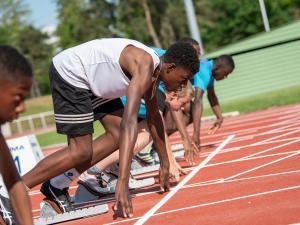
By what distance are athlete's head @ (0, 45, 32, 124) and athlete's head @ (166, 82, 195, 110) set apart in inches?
166

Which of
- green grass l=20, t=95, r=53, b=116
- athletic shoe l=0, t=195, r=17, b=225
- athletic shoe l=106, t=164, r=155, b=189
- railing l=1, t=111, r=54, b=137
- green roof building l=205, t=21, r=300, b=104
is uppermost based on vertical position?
athletic shoe l=0, t=195, r=17, b=225

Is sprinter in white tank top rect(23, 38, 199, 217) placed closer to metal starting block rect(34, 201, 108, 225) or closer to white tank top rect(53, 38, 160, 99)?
white tank top rect(53, 38, 160, 99)

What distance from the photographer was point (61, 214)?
5.46 m

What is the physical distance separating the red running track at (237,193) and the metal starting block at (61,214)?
6 cm

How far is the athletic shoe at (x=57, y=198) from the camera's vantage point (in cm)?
560

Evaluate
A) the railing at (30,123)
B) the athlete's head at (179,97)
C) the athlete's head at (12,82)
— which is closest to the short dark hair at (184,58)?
the athlete's head at (179,97)

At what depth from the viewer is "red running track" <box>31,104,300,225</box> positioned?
4591 millimetres

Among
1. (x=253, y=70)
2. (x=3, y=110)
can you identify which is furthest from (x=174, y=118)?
(x=253, y=70)

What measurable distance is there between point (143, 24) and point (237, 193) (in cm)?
5793

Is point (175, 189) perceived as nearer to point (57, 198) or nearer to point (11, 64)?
point (57, 198)

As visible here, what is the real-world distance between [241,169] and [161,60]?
183cm

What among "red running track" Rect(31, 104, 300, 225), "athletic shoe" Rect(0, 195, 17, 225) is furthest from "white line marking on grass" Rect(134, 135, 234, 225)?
"athletic shoe" Rect(0, 195, 17, 225)

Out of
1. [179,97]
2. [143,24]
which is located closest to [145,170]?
[179,97]

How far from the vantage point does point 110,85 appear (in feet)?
17.1
